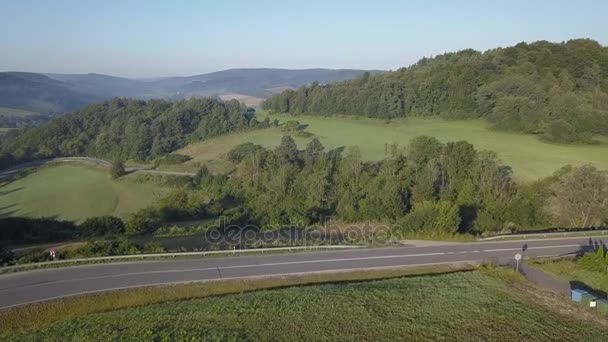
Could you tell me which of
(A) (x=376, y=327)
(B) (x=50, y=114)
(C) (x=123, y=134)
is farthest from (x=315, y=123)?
(B) (x=50, y=114)

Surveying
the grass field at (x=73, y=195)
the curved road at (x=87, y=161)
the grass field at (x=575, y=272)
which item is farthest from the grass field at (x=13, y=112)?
the grass field at (x=575, y=272)

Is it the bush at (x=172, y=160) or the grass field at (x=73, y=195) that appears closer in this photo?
the grass field at (x=73, y=195)

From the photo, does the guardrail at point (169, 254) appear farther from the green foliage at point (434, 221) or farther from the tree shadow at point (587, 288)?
the tree shadow at point (587, 288)

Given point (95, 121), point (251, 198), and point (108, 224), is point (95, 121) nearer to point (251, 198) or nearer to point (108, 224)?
point (251, 198)

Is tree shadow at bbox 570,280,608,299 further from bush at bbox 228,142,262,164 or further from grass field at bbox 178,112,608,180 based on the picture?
bush at bbox 228,142,262,164

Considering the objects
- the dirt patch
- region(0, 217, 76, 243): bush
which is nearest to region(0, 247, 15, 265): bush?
region(0, 217, 76, 243): bush
